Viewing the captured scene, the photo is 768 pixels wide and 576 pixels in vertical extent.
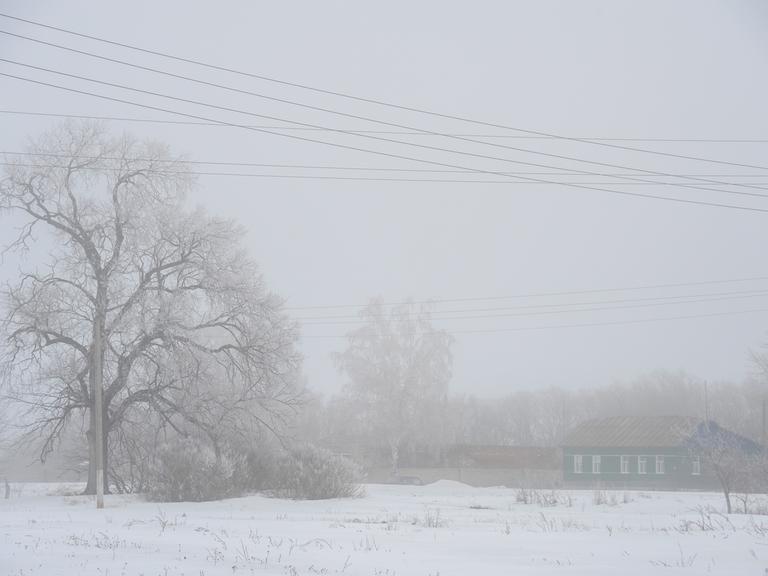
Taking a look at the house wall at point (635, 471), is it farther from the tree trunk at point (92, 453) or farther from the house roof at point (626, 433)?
the tree trunk at point (92, 453)

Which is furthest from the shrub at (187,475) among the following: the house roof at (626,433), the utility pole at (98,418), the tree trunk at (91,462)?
the house roof at (626,433)

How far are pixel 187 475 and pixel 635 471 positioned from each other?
138 feet

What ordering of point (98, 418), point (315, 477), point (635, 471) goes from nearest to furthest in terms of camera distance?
point (98, 418) → point (315, 477) → point (635, 471)

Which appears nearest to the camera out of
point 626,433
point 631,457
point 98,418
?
point 98,418

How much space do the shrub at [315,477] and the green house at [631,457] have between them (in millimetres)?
32081

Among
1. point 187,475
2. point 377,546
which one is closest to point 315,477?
point 187,475

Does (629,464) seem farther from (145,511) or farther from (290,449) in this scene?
(145,511)

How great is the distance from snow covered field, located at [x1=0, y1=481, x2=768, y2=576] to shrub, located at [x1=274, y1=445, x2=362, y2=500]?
378 inches

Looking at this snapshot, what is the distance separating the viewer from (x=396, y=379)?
7938cm

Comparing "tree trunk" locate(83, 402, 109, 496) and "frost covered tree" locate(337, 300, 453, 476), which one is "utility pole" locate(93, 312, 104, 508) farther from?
"frost covered tree" locate(337, 300, 453, 476)

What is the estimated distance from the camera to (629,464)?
6619cm

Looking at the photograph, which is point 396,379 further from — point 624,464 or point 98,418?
point 98,418

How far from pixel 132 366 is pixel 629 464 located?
139 ft

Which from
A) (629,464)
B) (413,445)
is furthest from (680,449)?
(413,445)
